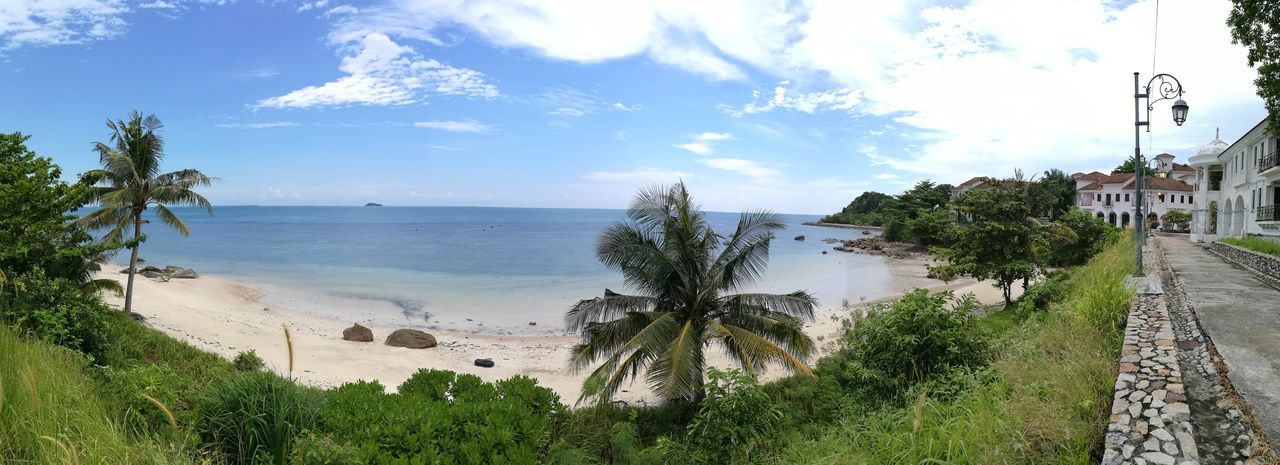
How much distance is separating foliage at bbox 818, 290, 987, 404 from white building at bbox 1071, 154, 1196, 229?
190ft

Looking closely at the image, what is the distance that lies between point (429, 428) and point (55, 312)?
36.9 feet

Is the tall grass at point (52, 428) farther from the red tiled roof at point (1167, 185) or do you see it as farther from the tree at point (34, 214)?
the red tiled roof at point (1167, 185)

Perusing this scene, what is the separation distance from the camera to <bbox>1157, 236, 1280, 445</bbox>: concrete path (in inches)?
197

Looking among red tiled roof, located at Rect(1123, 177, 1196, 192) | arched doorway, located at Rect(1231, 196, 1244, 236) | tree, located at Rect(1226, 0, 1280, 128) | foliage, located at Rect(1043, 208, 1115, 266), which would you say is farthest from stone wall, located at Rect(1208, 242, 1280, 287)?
red tiled roof, located at Rect(1123, 177, 1196, 192)

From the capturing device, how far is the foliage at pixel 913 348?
26.6 ft

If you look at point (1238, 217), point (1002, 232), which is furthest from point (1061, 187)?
point (1002, 232)

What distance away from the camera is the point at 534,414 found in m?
7.61

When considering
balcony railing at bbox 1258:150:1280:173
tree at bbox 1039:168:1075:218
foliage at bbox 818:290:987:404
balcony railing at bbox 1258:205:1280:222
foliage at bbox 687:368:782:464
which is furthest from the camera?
tree at bbox 1039:168:1075:218

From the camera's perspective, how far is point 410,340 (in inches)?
866

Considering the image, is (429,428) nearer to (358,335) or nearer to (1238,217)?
(358,335)

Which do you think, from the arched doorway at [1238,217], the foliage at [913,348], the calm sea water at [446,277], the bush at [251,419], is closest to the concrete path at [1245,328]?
the foliage at [913,348]

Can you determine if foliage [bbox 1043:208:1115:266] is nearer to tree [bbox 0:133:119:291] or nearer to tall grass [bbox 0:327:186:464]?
tall grass [bbox 0:327:186:464]

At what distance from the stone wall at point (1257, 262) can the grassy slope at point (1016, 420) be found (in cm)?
964

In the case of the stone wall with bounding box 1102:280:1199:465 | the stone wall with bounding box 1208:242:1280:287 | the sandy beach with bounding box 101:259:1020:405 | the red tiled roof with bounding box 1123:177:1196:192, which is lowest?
the sandy beach with bounding box 101:259:1020:405
